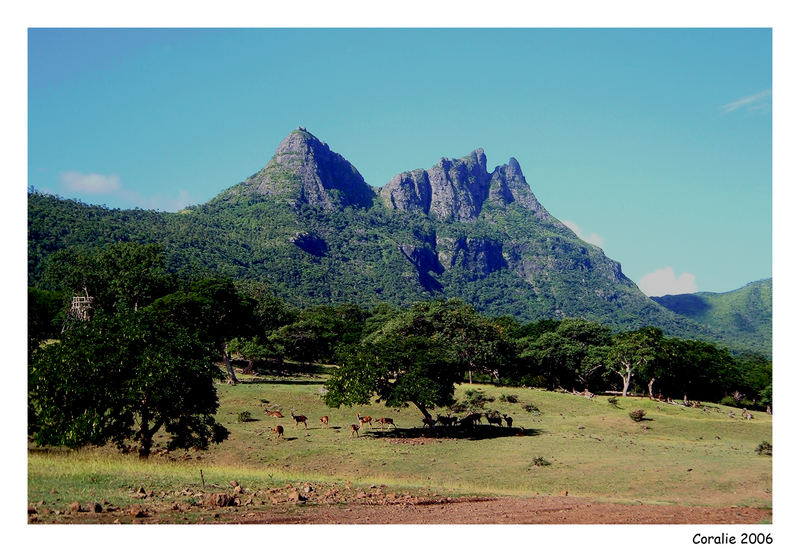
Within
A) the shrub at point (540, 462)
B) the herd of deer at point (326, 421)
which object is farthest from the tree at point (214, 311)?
the shrub at point (540, 462)

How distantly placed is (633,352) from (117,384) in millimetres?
56530

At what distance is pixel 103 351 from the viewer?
30047mm

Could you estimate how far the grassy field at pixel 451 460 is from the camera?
79.6 ft

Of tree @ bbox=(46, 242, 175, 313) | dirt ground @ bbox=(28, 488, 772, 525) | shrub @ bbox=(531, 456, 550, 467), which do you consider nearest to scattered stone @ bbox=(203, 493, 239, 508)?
dirt ground @ bbox=(28, 488, 772, 525)

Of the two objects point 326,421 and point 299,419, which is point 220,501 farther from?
point 326,421

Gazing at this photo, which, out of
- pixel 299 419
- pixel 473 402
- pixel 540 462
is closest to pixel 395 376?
pixel 299 419

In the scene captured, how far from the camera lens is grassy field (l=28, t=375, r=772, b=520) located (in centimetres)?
2427

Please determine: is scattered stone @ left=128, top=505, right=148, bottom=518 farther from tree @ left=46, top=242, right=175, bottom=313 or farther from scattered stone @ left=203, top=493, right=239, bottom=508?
tree @ left=46, top=242, right=175, bottom=313

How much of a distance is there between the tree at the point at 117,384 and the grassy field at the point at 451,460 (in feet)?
3.92

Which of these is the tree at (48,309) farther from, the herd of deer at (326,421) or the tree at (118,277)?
the herd of deer at (326,421)

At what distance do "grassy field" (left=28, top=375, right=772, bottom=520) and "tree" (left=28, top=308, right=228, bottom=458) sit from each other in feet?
3.92
